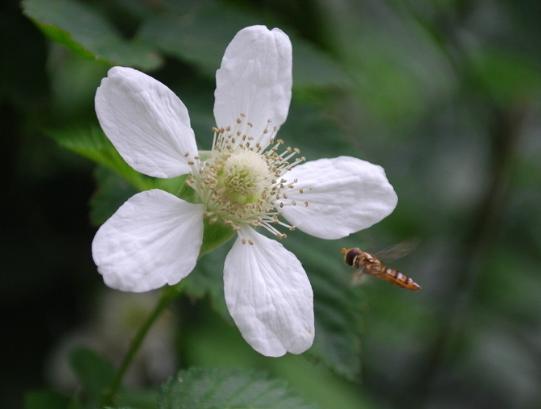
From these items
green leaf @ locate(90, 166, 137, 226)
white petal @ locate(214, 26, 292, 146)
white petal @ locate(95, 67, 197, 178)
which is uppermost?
white petal @ locate(214, 26, 292, 146)

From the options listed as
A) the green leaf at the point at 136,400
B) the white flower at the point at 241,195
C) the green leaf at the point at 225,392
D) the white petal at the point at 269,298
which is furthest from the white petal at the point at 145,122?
the green leaf at the point at 136,400

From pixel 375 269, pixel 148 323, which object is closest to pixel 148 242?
pixel 148 323

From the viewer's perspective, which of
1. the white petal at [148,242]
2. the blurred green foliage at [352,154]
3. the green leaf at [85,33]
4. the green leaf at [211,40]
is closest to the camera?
the white petal at [148,242]

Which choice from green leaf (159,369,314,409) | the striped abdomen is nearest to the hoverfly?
the striped abdomen

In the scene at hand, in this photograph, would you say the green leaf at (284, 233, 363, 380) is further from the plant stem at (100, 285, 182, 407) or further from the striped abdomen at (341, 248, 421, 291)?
the plant stem at (100, 285, 182, 407)

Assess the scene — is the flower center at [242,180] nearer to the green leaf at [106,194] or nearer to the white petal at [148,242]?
the white petal at [148,242]

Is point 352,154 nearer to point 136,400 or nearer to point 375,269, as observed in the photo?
point 375,269

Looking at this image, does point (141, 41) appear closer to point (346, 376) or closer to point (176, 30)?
point (176, 30)
